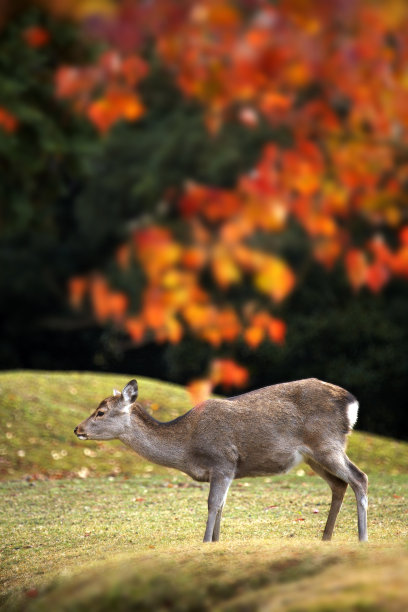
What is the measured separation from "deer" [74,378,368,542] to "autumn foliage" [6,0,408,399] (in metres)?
2.93

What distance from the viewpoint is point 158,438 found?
8836 mm

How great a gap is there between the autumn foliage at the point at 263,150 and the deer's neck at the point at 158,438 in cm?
338

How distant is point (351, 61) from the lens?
9227mm

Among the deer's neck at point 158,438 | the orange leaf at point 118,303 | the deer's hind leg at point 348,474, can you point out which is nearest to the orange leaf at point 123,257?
the orange leaf at point 118,303

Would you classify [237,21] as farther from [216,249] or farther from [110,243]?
[110,243]

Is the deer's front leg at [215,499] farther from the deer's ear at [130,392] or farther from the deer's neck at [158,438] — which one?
the deer's ear at [130,392]

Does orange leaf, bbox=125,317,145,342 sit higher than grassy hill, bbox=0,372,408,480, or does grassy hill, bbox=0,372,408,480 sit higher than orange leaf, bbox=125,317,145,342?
orange leaf, bbox=125,317,145,342

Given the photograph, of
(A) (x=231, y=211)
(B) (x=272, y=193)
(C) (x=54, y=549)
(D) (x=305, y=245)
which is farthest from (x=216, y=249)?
(C) (x=54, y=549)

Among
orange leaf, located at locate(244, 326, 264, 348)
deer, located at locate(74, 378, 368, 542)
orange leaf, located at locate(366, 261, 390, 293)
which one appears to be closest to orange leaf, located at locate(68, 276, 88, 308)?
orange leaf, located at locate(244, 326, 264, 348)

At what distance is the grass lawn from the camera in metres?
6.18

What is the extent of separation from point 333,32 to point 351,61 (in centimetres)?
64

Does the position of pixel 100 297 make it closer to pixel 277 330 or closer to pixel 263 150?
pixel 277 330

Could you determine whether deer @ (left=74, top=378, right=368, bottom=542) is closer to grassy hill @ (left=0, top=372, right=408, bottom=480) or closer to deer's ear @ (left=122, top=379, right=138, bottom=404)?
deer's ear @ (left=122, top=379, right=138, bottom=404)

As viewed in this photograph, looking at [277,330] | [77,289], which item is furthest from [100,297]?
[277,330]
